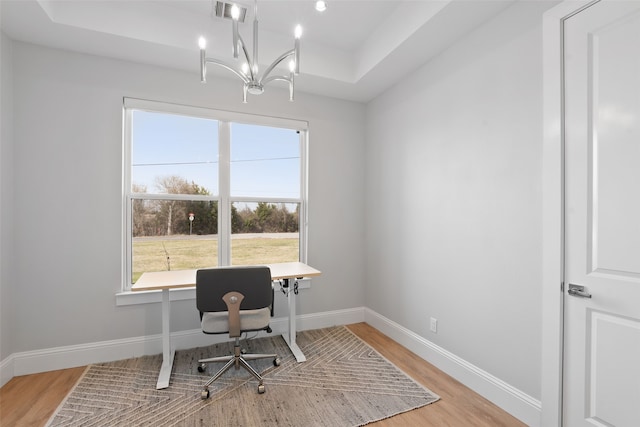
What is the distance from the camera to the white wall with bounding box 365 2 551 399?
192 centimetres

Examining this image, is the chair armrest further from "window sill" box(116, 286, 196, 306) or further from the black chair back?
"window sill" box(116, 286, 196, 306)

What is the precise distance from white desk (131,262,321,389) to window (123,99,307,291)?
1.15ft

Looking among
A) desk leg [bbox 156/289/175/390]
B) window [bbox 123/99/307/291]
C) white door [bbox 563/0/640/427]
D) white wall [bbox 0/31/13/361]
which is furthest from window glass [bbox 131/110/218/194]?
white door [bbox 563/0/640/427]

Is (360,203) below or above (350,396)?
above

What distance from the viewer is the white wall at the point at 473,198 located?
6.31ft

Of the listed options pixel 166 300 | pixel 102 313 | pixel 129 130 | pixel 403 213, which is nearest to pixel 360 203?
pixel 403 213

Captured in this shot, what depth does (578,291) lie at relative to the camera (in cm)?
163

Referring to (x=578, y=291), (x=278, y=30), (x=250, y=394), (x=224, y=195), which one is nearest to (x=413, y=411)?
(x=250, y=394)

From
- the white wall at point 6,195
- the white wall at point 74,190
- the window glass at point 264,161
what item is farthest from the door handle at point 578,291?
the white wall at point 6,195

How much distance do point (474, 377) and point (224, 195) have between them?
8.85 feet

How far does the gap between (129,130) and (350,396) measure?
9.65 ft

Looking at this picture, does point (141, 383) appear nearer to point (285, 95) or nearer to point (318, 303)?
point (318, 303)

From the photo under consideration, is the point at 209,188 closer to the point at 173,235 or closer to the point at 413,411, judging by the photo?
the point at 173,235

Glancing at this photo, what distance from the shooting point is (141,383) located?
7.65ft
